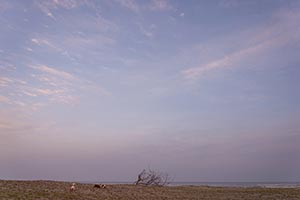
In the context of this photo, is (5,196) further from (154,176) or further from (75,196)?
(154,176)

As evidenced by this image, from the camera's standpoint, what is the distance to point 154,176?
74.2 meters

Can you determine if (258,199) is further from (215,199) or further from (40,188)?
(40,188)

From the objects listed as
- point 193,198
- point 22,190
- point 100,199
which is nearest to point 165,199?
point 193,198

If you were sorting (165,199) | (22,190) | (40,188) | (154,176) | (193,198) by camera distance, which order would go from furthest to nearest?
1. (154,176)
2. (193,198)
3. (165,199)
4. (40,188)
5. (22,190)

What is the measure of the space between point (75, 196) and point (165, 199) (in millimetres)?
10563

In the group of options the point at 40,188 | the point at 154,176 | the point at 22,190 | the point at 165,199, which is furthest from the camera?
the point at 154,176

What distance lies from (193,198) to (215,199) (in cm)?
256

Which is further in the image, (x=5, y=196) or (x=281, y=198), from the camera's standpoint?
(x=281, y=198)

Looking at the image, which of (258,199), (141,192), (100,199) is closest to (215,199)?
(258,199)

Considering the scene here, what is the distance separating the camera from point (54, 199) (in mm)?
35938

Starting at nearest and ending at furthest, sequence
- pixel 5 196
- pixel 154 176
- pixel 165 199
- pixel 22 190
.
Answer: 1. pixel 5 196
2. pixel 22 190
3. pixel 165 199
4. pixel 154 176

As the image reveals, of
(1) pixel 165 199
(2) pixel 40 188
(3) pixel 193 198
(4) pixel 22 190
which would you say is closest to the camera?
(4) pixel 22 190

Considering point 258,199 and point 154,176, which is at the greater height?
point 154,176

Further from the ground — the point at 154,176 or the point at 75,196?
the point at 154,176
